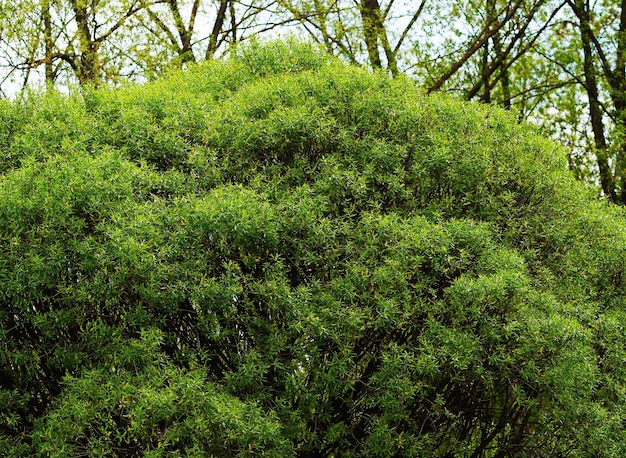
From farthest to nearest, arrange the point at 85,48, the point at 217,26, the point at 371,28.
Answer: the point at 217,26, the point at 371,28, the point at 85,48

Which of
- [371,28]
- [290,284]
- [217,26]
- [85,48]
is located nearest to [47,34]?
[85,48]

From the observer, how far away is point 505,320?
624cm

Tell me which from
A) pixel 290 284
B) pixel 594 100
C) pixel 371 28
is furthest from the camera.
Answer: pixel 594 100

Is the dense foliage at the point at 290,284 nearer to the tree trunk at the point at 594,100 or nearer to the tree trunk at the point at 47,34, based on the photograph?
the tree trunk at the point at 47,34

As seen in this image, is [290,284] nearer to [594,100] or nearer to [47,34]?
[47,34]

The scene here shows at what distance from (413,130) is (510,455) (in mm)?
2670

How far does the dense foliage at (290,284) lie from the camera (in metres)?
5.65

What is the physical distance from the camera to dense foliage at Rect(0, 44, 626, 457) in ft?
18.5

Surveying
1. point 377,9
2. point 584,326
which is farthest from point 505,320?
point 377,9

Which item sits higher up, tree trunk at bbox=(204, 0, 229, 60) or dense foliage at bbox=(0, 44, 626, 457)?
tree trunk at bbox=(204, 0, 229, 60)

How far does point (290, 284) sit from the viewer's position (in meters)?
6.18

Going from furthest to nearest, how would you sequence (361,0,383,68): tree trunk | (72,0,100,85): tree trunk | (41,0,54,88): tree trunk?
(361,0,383,68): tree trunk → (41,0,54,88): tree trunk → (72,0,100,85): tree trunk

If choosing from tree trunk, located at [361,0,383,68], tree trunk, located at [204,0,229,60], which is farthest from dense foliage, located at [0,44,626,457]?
tree trunk, located at [204,0,229,60]

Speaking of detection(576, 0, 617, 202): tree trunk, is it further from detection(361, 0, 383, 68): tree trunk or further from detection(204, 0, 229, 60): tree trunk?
detection(204, 0, 229, 60): tree trunk
